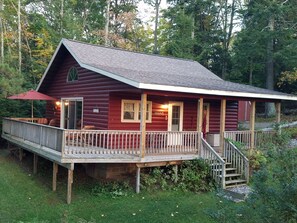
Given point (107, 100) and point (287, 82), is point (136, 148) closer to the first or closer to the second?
point (107, 100)

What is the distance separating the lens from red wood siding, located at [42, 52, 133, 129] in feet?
41.4

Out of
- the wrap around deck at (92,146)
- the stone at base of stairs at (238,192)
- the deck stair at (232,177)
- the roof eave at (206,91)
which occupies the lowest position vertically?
the stone at base of stairs at (238,192)

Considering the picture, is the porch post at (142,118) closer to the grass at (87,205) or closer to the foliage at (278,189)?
the grass at (87,205)

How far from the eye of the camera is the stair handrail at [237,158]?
12.1 m

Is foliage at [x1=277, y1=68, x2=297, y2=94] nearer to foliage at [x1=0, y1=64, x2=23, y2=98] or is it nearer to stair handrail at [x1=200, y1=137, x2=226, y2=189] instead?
stair handrail at [x1=200, y1=137, x2=226, y2=189]

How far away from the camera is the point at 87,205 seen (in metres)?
9.49

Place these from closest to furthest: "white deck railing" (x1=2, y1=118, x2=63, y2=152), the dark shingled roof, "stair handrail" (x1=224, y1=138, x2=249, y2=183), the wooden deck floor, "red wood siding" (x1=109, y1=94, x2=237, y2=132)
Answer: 1. the wooden deck floor
2. "white deck railing" (x1=2, y1=118, x2=63, y2=152)
3. the dark shingled roof
4. "stair handrail" (x1=224, y1=138, x2=249, y2=183)
5. "red wood siding" (x1=109, y1=94, x2=237, y2=132)

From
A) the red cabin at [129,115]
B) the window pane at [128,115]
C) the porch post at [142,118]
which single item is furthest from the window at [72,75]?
Answer: the porch post at [142,118]

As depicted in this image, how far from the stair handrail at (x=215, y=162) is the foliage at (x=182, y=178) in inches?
8.6

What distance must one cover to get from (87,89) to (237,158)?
696cm

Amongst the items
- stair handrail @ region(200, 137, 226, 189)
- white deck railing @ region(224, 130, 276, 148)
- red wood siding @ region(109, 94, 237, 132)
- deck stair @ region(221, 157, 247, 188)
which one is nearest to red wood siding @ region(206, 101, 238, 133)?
red wood siding @ region(109, 94, 237, 132)

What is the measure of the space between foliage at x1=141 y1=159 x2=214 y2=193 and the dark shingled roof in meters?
2.83

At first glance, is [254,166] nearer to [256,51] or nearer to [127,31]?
[256,51]

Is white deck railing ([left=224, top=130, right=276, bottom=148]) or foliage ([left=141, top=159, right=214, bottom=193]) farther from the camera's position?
white deck railing ([left=224, top=130, right=276, bottom=148])
